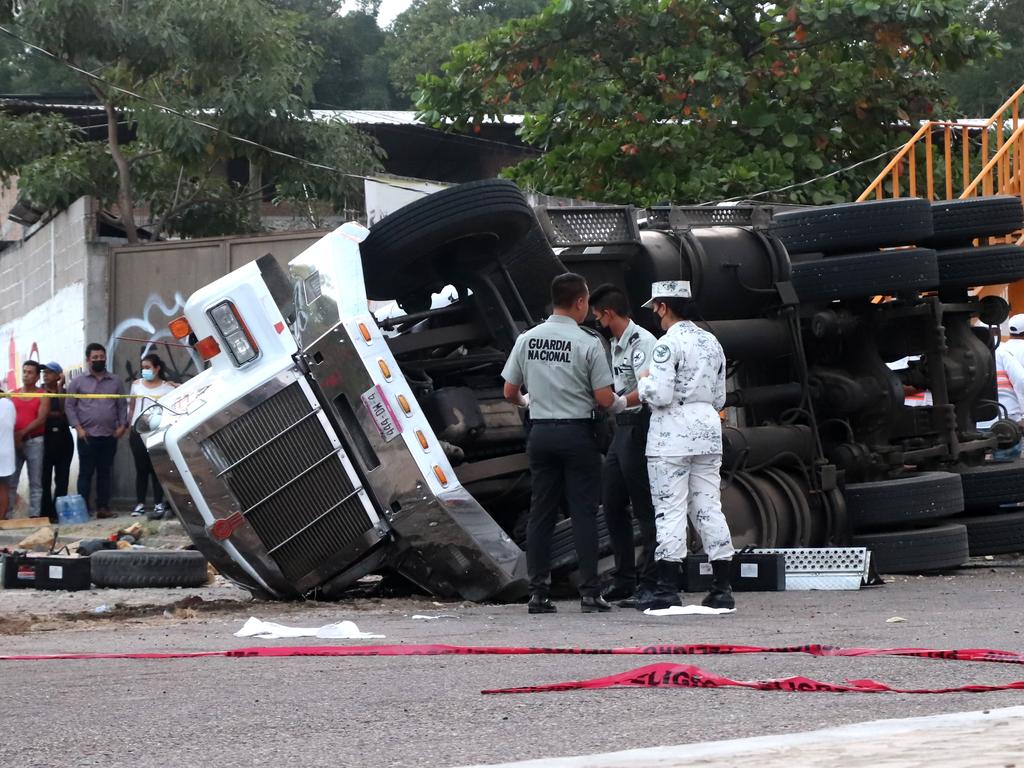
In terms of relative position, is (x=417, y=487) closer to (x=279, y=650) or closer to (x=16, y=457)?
(x=279, y=650)

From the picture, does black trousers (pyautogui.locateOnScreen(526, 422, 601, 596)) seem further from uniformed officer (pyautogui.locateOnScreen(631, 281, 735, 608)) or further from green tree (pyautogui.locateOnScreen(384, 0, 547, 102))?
green tree (pyautogui.locateOnScreen(384, 0, 547, 102))

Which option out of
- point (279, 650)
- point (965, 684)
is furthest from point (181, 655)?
point (965, 684)

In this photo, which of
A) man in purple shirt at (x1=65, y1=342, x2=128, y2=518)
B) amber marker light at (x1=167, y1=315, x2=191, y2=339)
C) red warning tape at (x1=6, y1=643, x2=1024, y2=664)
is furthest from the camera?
man in purple shirt at (x1=65, y1=342, x2=128, y2=518)

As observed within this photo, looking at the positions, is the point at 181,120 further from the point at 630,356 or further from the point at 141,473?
the point at 630,356

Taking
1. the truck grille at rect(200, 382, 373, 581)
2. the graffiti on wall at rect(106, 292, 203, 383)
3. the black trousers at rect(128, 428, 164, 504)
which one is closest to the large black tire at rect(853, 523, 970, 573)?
the truck grille at rect(200, 382, 373, 581)

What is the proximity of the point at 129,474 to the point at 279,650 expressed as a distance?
37.8 ft

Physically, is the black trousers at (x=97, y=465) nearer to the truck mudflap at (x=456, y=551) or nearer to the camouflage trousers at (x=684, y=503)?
the truck mudflap at (x=456, y=551)

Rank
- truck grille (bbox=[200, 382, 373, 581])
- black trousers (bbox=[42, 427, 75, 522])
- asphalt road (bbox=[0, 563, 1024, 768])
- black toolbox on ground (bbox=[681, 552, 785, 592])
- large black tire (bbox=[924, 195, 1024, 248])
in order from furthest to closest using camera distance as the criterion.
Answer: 1. black trousers (bbox=[42, 427, 75, 522])
2. large black tire (bbox=[924, 195, 1024, 248])
3. black toolbox on ground (bbox=[681, 552, 785, 592])
4. truck grille (bbox=[200, 382, 373, 581])
5. asphalt road (bbox=[0, 563, 1024, 768])

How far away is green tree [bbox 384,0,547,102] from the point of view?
56.6 metres

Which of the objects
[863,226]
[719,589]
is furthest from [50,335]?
[719,589]

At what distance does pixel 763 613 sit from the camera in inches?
331

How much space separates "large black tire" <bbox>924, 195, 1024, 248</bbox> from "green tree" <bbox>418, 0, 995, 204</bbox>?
920 cm

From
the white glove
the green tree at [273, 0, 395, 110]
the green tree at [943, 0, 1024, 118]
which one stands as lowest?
the white glove

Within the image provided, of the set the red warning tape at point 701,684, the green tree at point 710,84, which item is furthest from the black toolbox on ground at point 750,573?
the green tree at point 710,84
